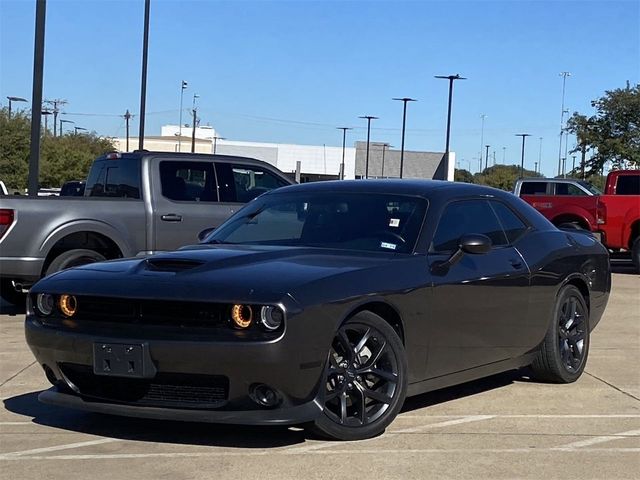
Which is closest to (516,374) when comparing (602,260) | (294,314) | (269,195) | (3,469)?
(602,260)

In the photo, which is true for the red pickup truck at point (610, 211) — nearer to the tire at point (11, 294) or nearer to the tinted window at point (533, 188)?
the tinted window at point (533, 188)

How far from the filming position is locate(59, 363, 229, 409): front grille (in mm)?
4887

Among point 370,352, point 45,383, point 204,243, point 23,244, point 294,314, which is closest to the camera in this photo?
point 294,314

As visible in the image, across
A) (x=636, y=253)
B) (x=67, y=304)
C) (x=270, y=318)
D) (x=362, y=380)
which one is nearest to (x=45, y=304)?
(x=67, y=304)

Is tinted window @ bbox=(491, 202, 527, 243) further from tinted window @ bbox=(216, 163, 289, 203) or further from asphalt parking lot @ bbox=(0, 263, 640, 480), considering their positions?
tinted window @ bbox=(216, 163, 289, 203)

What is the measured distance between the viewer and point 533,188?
2323 centimetres

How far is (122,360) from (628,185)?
16.0 metres

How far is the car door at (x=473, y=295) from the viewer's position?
582 cm

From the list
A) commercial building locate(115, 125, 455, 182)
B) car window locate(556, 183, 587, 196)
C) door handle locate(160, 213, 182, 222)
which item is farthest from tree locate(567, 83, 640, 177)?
door handle locate(160, 213, 182, 222)

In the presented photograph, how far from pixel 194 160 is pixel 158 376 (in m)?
6.59

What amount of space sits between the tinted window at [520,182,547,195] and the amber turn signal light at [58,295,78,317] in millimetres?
18914

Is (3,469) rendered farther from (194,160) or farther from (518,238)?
(194,160)

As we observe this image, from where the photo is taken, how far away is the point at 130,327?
4.96 metres

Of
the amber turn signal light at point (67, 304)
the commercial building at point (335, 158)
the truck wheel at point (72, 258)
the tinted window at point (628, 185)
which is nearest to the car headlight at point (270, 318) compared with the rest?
the amber turn signal light at point (67, 304)
